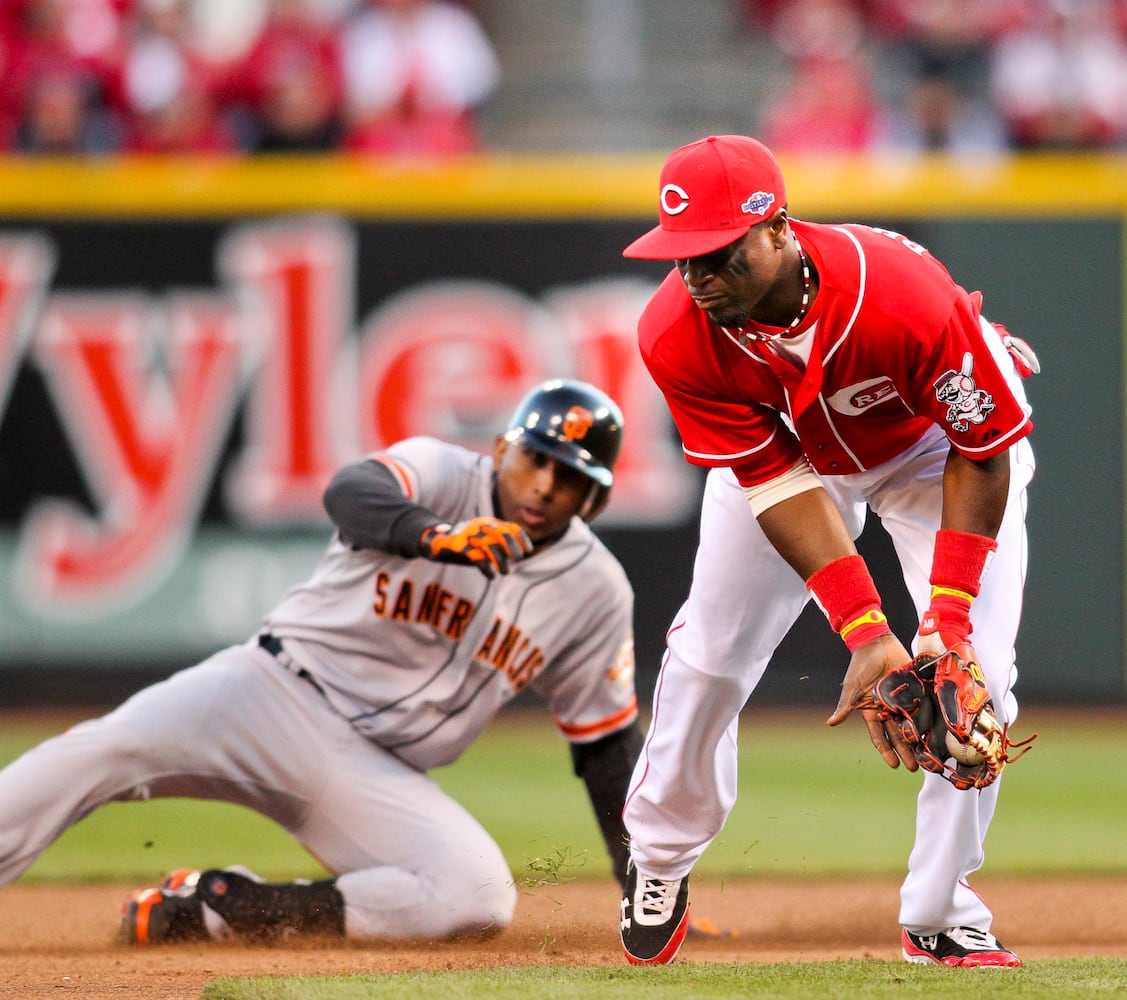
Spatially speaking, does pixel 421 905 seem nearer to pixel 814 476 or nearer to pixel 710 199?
pixel 814 476

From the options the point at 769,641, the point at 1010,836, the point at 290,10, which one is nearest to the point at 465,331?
the point at 290,10

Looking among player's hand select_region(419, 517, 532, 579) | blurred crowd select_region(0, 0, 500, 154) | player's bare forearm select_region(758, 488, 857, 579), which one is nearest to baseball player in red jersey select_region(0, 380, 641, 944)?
player's hand select_region(419, 517, 532, 579)

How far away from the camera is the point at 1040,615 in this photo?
9328 mm

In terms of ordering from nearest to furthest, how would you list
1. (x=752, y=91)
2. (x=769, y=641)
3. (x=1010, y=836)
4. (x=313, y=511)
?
(x=769, y=641) → (x=1010, y=836) → (x=313, y=511) → (x=752, y=91)

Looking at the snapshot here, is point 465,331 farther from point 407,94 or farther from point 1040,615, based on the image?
point 1040,615

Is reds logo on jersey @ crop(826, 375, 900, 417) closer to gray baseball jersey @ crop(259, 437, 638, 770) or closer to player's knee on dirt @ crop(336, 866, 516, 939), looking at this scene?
gray baseball jersey @ crop(259, 437, 638, 770)

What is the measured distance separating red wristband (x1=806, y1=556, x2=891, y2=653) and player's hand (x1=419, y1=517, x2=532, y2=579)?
2.54 ft

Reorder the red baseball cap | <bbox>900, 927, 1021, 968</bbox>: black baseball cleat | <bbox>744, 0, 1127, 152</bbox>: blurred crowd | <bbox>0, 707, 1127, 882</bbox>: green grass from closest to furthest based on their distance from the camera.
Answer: the red baseball cap < <bbox>900, 927, 1021, 968</bbox>: black baseball cleat < <bbox>0, 707, 1127, 882</bbox>: green grass < <bbox>744, 0, 1127, 152</bbox>: blurred crowd

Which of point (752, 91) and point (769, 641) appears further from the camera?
point (752, 91)

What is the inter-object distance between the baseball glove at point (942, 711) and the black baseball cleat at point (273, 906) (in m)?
1.66

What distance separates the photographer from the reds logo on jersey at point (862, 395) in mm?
3564

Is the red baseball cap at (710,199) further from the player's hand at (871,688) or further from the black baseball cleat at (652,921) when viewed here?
the black baseball cleat at (652,921)

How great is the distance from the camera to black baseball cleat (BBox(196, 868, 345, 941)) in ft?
14.2

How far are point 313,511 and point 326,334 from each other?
1.00 meters
